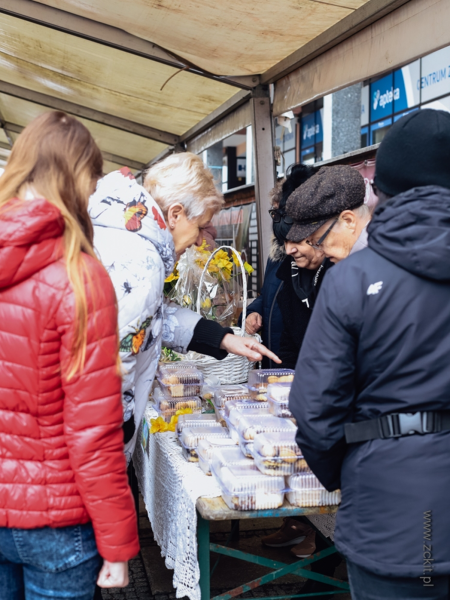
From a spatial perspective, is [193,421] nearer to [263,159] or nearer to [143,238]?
[143,238]

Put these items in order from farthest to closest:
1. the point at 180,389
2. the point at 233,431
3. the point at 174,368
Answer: the point at 174,368
the point at 180,389
the point at 233,431

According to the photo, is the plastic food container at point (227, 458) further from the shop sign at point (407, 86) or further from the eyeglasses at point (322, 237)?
the shop sign at point (407, 86)

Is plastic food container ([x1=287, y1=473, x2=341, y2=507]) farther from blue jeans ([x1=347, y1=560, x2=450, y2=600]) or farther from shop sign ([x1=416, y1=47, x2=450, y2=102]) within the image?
shop sign ([x1=416, y1=47, x2=450, y2=102])

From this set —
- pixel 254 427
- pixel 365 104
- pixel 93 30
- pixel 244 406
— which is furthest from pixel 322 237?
pixel 365 104

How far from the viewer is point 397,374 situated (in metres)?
1.29

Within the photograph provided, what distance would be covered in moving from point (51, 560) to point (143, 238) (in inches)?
36.4

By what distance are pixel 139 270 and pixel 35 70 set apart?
14.9ft

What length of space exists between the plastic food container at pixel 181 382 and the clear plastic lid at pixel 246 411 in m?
0.52

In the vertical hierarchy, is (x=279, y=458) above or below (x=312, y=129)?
below

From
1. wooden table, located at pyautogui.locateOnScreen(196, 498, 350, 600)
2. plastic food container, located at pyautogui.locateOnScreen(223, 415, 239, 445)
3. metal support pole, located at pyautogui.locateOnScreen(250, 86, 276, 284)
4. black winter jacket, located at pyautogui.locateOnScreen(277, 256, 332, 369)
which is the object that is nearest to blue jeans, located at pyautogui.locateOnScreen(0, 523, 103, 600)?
wooden table, located at pyautogui.locateOnScreen(196, 498, 350, 600)

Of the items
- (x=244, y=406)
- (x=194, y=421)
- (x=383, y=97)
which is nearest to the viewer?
(x=244, y=406)

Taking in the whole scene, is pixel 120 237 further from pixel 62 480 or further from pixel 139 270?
pixel 62 480

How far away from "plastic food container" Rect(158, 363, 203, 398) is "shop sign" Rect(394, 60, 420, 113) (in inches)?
368

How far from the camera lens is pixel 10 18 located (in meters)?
4.42
